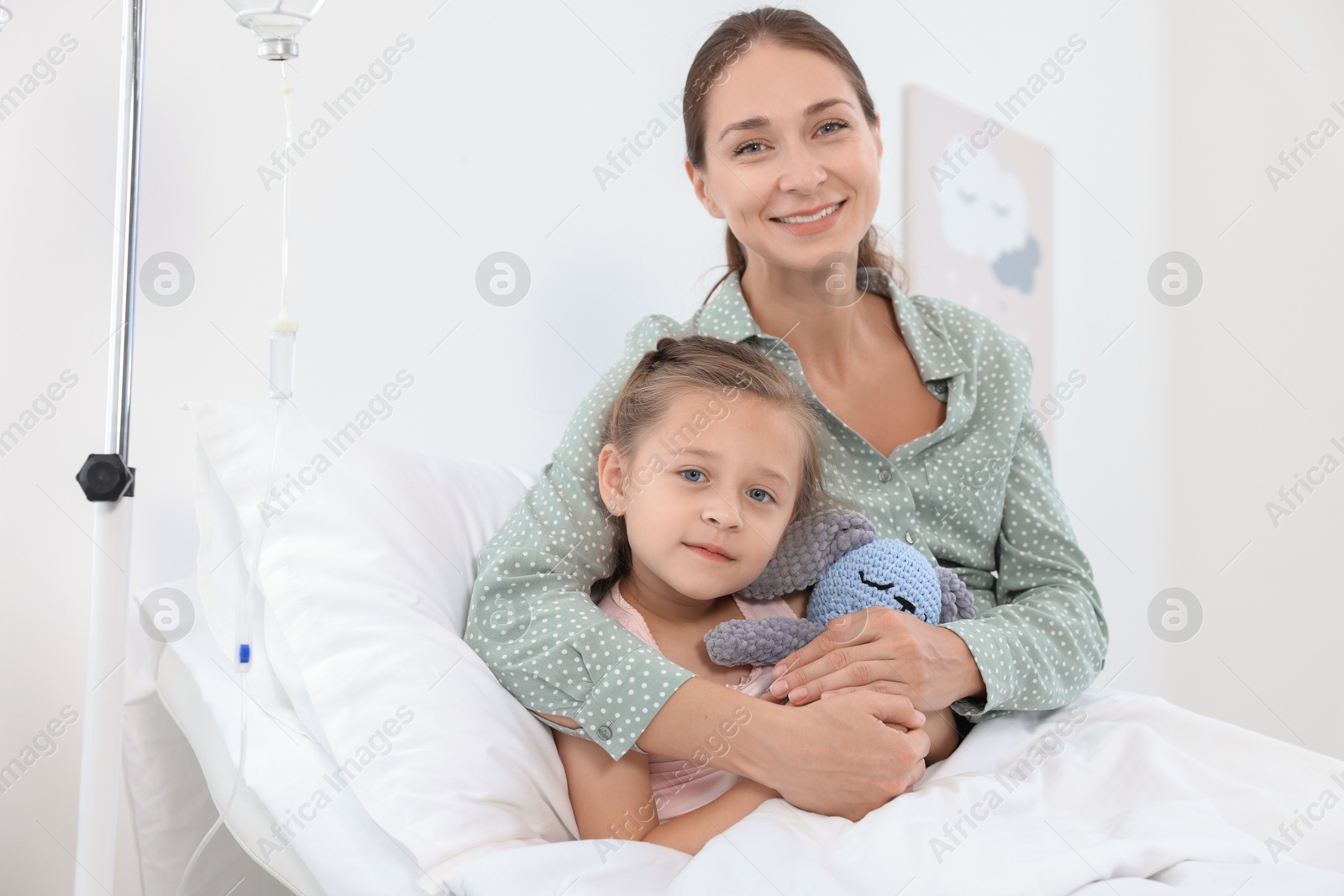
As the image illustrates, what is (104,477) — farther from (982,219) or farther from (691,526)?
(982,219)

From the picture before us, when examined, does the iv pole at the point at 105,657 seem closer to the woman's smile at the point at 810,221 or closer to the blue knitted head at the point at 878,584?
the blue knitted head at the point at 878,584

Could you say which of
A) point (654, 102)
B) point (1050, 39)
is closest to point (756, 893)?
point (654, 102)

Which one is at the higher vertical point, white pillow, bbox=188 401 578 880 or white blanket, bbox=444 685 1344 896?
white blanket, bbox=444 685 1344 896

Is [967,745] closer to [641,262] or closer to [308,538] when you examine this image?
[308,538]

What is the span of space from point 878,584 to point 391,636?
53 centimetres

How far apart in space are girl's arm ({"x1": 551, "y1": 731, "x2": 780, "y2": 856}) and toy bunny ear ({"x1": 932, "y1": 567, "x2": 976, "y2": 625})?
0.35 metres

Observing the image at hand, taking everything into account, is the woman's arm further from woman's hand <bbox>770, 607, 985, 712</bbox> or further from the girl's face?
the girl's face

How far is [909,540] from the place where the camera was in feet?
4.50

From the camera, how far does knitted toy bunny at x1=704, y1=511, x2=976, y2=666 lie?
1185mm

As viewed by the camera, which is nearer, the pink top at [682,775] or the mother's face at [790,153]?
the pink top at [682,775]

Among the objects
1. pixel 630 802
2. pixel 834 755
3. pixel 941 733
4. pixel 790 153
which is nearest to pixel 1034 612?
pixel 941 733

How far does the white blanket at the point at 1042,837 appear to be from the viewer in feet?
2.72

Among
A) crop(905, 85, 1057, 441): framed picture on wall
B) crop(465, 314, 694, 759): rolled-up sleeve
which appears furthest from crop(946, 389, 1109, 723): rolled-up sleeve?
crop(905, 85, 1057, 441): framed picture on wall

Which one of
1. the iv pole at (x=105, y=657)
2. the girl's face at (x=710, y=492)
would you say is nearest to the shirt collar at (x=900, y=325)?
the girl's face at (x=710, y=492)
